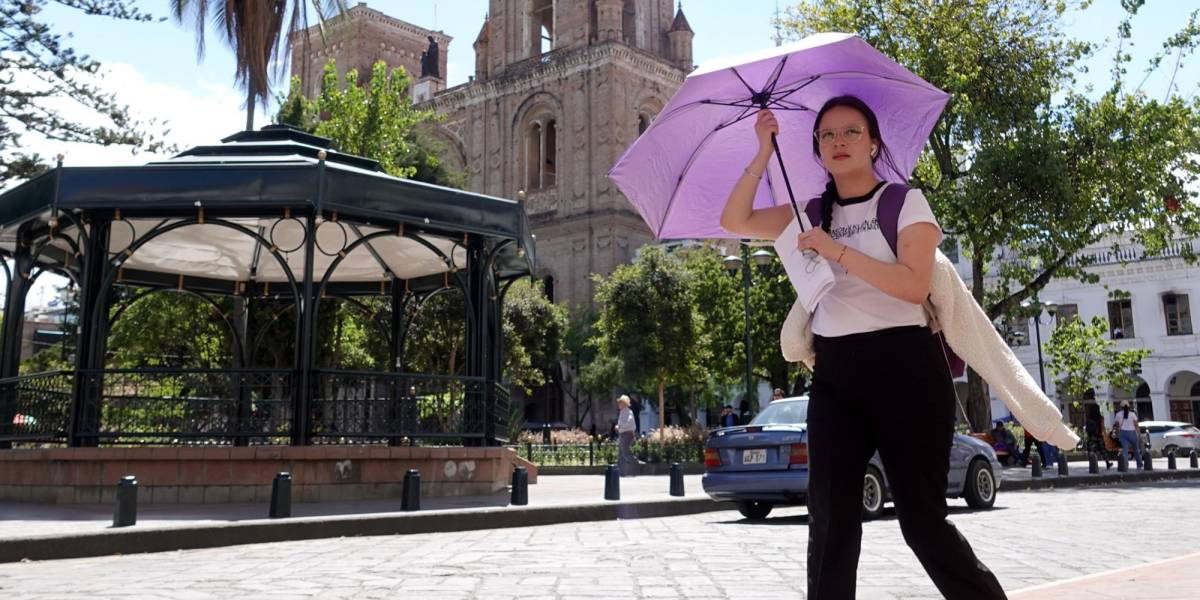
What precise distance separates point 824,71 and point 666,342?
98.0 ft

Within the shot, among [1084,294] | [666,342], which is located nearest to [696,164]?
[666,342]

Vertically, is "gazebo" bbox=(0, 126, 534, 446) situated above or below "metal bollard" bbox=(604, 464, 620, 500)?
above

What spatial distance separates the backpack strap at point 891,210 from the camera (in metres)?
3.12

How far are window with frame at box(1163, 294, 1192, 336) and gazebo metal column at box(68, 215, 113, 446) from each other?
4217cm

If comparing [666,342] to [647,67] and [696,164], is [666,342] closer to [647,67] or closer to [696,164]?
[647,67]

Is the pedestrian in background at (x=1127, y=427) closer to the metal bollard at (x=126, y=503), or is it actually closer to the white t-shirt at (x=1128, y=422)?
the white t-shirt at (x=1128, y=422)

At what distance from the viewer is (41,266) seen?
1399cm

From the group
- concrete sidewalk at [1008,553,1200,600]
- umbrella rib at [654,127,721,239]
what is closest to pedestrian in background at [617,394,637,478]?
concrete sidewalk at [1008,553,1200,600]

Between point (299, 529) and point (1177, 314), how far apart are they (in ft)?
140

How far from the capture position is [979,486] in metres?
12.7

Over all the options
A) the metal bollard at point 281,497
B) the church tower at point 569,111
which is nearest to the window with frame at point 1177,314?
the church tower at point 569,111

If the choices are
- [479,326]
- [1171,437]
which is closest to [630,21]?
[1171,437]

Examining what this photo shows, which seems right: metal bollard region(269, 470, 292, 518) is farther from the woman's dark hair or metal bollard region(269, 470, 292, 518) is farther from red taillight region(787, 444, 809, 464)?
the woman's dark hair

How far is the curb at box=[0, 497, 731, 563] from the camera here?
7.66 meters
